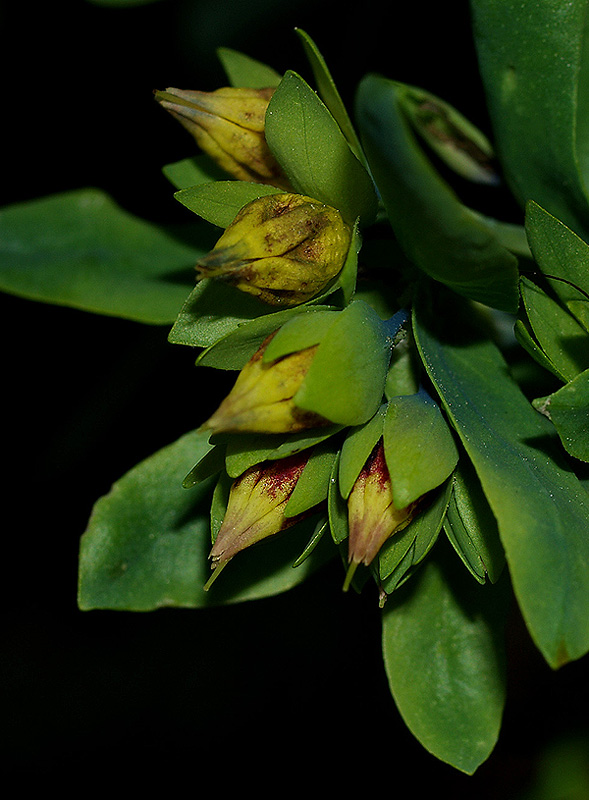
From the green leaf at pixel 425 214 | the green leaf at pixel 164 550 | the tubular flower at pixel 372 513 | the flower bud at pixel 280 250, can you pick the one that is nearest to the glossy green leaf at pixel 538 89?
the green leaf at pixel 425 214

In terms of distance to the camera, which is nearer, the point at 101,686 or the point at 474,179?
the point at 474,179

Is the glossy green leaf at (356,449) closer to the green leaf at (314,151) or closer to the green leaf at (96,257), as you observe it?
the green leaf at (314,151)

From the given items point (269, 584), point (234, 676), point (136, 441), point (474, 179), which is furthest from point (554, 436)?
point (234, 676)

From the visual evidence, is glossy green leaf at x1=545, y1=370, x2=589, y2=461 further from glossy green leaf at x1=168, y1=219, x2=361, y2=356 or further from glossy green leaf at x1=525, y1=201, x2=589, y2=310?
glossy green leaf at x1=168, y1=219, x2=361, y2=356

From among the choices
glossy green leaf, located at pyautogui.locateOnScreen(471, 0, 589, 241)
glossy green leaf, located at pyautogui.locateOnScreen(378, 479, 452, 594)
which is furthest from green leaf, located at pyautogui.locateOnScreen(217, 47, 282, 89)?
glossy green leaf, located at pyautogui.locateOnScreen(378, 479, 452, 594)

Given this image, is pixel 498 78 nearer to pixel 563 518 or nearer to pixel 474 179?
pixel 474 179

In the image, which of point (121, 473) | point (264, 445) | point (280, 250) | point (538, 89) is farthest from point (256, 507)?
point (121, 473)
